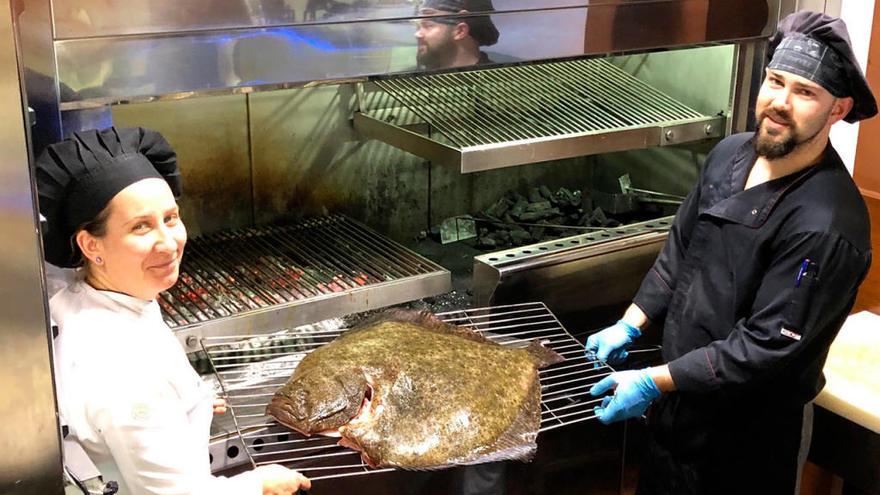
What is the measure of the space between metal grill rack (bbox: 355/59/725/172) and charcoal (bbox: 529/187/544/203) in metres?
0.35

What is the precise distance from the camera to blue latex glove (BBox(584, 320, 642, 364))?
96.2 inches

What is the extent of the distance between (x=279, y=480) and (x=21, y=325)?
71 cm

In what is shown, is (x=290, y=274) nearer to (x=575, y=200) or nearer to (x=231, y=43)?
(x=231, y=43)

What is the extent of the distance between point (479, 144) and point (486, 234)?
0.55 metres

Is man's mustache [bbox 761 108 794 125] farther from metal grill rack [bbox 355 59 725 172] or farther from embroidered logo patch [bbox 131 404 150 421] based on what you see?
embroidered logo patch [bbox 131 404 150 421]

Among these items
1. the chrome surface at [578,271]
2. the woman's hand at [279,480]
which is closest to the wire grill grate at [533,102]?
the chrome surface at [578,271]

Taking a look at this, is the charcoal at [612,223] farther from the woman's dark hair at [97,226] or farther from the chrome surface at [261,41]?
the woman's dark hair at [97,226]

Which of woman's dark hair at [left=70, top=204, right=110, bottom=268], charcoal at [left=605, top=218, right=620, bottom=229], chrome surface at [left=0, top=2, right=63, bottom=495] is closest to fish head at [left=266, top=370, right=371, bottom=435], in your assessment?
woman's dark hair at [left=70, top=204, right=110, bottom=268]

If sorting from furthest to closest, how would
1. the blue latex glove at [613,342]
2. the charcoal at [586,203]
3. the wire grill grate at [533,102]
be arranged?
1. the charcoal at [586,203]
2. the wire grill grate at [533,102]
3. the blue latex glove at [613,342]

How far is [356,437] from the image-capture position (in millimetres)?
1939

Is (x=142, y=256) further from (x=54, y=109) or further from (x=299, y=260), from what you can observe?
(x=299, y=260)

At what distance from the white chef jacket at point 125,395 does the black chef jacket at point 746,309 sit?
1.20 meters

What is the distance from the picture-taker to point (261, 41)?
1938 mm

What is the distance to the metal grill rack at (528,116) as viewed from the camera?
2.49 metres
